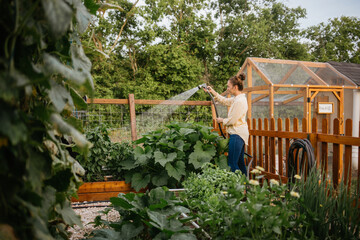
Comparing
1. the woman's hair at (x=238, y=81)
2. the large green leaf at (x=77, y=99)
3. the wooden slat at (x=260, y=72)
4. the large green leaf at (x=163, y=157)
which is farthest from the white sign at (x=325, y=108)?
the large green leaf at (x=77, y=99)

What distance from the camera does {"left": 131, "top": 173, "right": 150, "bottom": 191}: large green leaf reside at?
127 inches

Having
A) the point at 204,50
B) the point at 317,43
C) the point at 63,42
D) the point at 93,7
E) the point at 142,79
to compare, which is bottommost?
the point at 63,42

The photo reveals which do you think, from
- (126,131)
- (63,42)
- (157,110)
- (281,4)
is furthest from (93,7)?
(281,4)

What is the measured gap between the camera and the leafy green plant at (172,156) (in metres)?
3.20

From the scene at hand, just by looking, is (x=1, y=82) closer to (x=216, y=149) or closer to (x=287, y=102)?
(x=216, y=149)

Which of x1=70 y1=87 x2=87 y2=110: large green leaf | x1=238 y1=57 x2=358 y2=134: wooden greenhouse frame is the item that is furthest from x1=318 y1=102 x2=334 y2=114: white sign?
x1=70 y1=87 x2=87 y2=110: large green leaf

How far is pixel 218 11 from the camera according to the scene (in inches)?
614

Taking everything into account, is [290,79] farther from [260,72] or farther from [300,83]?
[260,72]

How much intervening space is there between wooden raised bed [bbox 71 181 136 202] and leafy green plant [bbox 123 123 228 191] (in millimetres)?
190

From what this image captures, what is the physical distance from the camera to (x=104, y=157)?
3.48m

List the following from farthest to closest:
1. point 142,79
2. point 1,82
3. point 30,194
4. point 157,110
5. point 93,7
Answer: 1. point 142,79
2. point 157,110
3. point 93,7
4. point 30,194
5. point 1,82

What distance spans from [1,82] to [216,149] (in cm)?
330

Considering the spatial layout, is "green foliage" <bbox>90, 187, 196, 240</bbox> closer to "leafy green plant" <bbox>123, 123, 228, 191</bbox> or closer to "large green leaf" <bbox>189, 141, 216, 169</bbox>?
"leafy green plant" <bbox>123, 123, 228, 191</bbox>

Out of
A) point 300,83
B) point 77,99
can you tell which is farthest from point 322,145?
point 300,83
